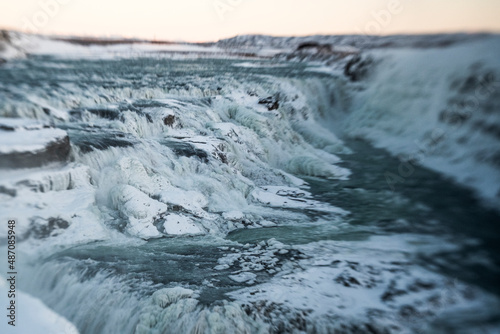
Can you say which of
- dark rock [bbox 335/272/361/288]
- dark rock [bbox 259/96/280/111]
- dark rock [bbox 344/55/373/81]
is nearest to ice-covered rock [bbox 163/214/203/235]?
dark rock [bbox 335/272/361/288]

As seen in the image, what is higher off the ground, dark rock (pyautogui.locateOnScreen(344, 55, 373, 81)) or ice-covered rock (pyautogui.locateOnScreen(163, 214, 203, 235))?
dark rock (pyautogui.locateOnScreen(344, 55, 373, 81))

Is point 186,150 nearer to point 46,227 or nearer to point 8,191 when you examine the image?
point 46,227

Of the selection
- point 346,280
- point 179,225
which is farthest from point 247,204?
point 346,280

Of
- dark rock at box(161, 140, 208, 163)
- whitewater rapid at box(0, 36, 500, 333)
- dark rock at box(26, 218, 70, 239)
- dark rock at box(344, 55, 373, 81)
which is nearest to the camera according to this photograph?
whitewater rapid at box(0, 36, 500, 333)

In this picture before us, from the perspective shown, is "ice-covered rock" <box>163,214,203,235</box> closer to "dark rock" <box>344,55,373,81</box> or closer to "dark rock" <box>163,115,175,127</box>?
"dark rock" <box>163,115,175,127</box>

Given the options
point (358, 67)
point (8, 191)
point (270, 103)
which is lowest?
point (8, 191)

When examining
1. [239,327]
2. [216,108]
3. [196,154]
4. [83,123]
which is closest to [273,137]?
[216,108]

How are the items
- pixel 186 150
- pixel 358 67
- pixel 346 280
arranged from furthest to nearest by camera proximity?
pixel 358 67 < pixel 186 150 < pixel 346 280

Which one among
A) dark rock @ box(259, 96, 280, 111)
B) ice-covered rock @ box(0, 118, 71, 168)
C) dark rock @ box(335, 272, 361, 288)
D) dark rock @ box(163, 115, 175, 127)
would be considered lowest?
dark rock @ box(335, 272, 361, 288)

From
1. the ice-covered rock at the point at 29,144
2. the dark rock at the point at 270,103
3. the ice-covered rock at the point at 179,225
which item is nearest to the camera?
the ice-covered rock at the point at 29,144

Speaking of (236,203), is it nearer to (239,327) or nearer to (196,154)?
(196,154)

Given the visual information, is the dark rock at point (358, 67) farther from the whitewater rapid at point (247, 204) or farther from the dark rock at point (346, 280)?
the dark rock at point (346, 280)

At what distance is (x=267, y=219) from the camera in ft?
18.5

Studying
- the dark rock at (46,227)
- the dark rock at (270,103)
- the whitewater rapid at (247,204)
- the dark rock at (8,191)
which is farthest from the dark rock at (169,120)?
the dark rock at (8,191)
